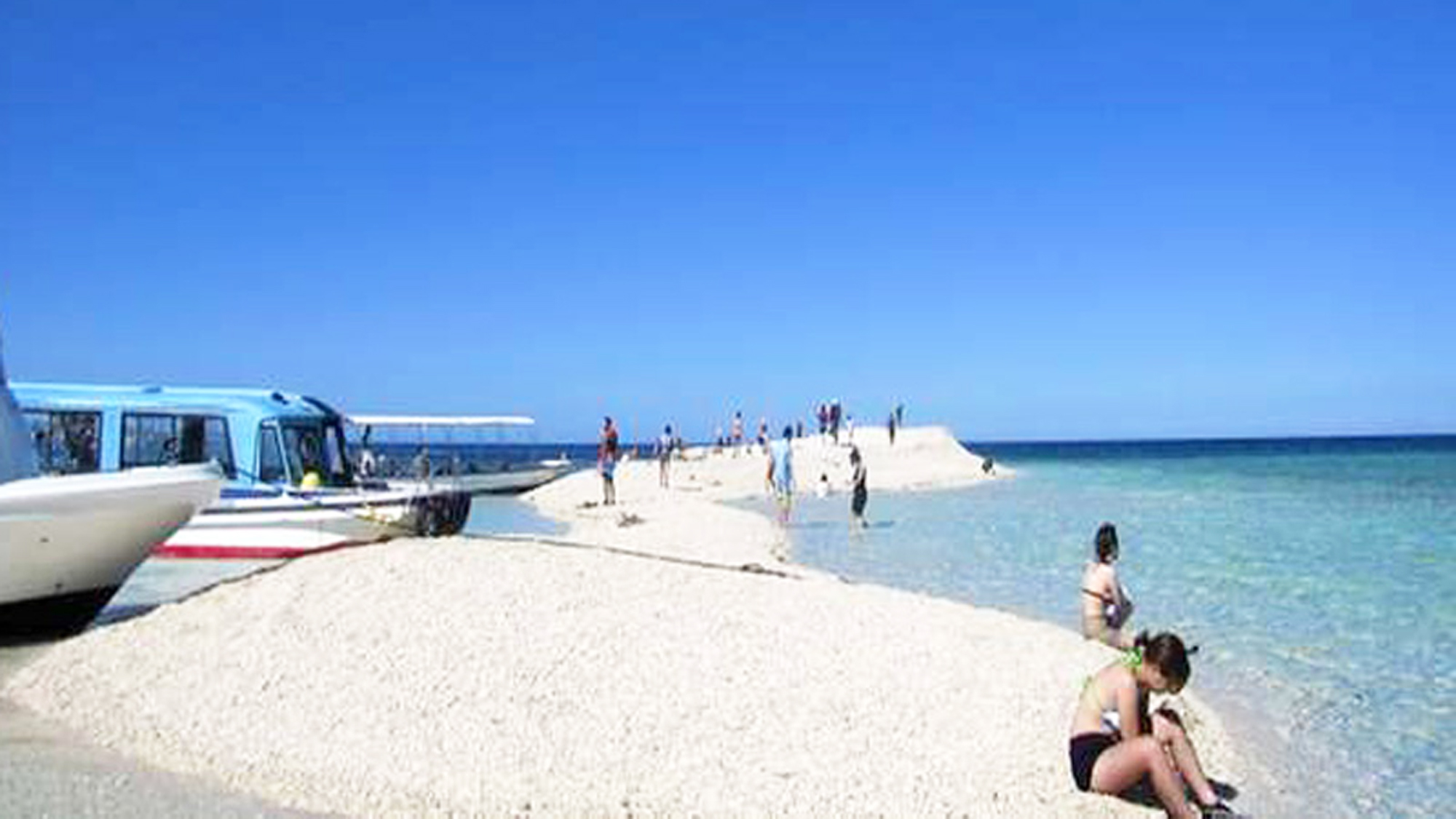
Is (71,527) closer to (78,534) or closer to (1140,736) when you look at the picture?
(78,534)

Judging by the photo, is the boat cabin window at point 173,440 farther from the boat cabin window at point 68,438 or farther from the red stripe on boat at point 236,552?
the red stripe on boat at point 236,552

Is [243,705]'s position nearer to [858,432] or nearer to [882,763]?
[882,763]

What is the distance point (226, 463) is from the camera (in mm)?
19422

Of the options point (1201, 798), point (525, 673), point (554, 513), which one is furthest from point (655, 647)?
point (554, 513)

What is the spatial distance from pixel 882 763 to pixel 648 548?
43.4ft

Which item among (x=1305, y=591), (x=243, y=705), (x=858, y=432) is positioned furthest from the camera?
(x=858, y=432)

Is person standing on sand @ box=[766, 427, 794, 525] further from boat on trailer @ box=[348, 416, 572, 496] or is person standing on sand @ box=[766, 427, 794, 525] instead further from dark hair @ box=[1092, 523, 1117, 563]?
dark hair @ box=[1092, 523, 1117, 563]

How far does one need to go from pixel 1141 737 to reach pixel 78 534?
956 centimetres

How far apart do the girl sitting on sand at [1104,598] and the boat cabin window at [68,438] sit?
1485 centimetres

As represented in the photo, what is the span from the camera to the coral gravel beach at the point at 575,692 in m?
7.29

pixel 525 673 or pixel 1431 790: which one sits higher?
pixel 525 673

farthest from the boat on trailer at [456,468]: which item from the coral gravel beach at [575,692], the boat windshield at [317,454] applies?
the coral gravel beach at [575,692]

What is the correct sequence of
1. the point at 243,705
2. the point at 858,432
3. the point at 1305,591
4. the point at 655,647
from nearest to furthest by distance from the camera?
the point at 243,705, the point at 655,647, the point at 1305,591, the point at 858,432

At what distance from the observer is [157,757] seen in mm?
7879
